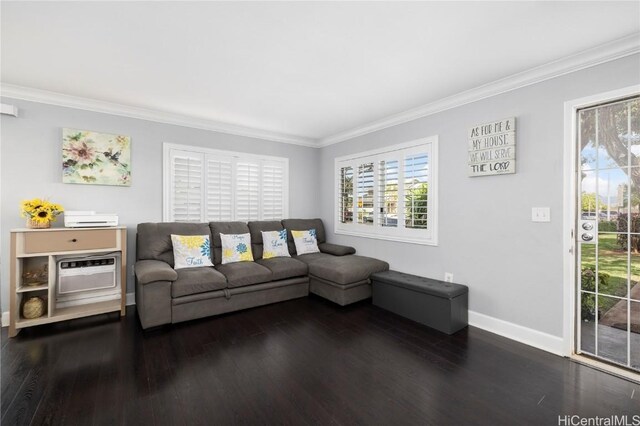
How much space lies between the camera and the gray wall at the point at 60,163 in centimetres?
295

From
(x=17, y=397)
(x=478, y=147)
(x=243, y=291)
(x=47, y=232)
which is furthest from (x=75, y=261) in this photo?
(x=478, y=147)

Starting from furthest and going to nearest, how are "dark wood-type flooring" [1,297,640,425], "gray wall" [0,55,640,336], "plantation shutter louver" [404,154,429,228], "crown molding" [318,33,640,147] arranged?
"plantation shutter louver" [404,154,429,228], "gray wall" [0,55,640,336], "crown molding" [318,33,640,147], "dark wood-type flooring" [1,297,640,425]

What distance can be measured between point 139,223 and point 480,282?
13.4ft

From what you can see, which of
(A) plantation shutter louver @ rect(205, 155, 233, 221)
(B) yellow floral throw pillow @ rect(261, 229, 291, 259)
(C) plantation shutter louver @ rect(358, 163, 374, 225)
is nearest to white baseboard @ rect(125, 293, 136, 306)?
(A) plantation shutter louver @ rect(205, 155, 233, 221)

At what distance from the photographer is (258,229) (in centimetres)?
425

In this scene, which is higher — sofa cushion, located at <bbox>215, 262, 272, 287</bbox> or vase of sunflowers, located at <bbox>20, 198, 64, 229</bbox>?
vase of sunflowers, located at <bbox>20, 198, 64, 229</bbox>

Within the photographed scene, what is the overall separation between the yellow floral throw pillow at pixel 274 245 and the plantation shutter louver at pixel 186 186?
3.25ft

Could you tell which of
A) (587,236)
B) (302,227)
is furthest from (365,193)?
(587,236)

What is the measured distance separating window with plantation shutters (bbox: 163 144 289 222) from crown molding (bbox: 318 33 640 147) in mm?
2006

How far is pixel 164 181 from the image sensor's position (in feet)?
12.4

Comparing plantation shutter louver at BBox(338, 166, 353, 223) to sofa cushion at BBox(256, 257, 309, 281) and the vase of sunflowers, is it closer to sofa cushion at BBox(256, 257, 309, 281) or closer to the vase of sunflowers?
sofa cushion at BBox(256, 257, 309, 281)

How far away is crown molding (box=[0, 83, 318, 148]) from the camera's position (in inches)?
117

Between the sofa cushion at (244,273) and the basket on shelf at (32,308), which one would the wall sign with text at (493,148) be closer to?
the sofa cushion at (244,273)

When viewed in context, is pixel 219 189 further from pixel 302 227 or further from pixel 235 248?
pixel 302 227
